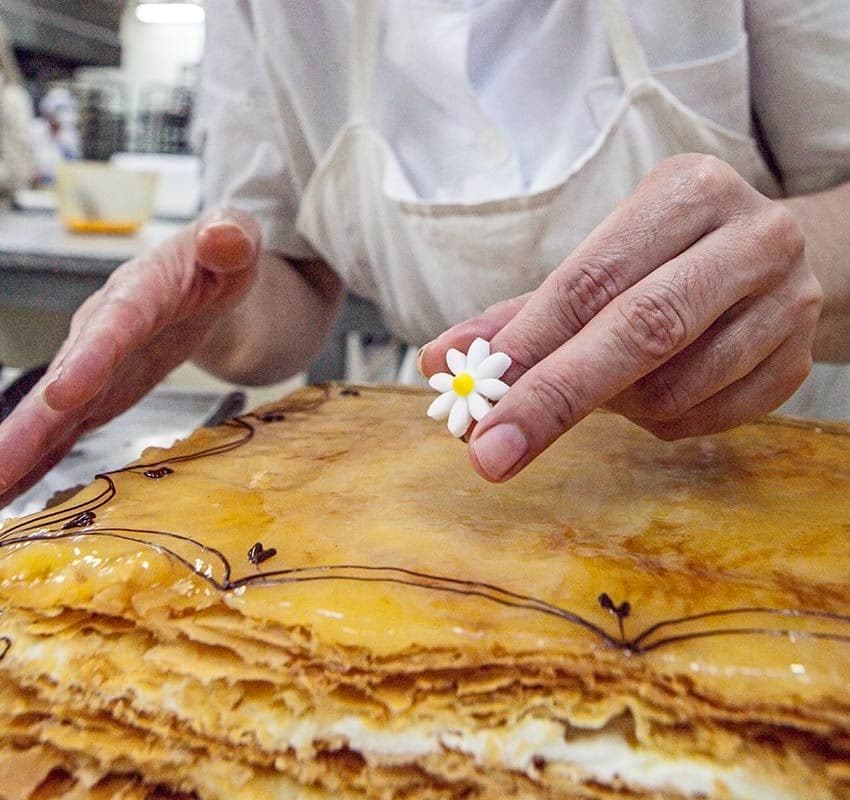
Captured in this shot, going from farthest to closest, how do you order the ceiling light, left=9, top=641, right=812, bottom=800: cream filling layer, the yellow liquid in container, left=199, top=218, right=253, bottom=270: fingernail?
the ceiling light < the yellow liquid in container < left=199, top=218, right=253, bottom=270: fingernail < left=9, top=641, right=812, bottom=800: cream filling layer

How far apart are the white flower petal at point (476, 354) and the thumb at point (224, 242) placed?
0.41 m

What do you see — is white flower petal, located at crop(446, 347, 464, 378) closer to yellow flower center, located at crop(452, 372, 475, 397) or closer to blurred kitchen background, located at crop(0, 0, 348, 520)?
yellow flower center, located at crop(452, 372, 475, 397)

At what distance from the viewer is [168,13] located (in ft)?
25.0

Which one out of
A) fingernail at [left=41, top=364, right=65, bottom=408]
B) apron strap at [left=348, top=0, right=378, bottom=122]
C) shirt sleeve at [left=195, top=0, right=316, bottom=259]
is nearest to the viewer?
Result: fingernail at [left=41, top=364, right=65, bottom=408]

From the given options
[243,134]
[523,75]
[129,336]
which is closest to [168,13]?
[243,134]

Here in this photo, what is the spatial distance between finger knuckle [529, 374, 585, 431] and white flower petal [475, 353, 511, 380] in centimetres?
5

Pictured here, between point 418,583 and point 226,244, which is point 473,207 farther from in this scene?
point 418,583

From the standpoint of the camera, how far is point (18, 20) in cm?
507

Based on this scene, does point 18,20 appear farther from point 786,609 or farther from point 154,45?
point 786,609

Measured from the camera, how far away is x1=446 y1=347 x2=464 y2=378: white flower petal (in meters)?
0.69

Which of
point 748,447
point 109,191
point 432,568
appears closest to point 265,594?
point 432,568

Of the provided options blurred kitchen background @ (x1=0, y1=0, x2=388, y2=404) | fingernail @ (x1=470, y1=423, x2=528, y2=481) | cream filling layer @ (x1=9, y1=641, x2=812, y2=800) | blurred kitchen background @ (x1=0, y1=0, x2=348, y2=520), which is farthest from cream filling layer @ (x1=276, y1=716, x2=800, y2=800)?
blurred kitchen background @ (x1=0, y1=0, x2=388, y2=404)

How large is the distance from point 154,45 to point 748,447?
27.6 ft

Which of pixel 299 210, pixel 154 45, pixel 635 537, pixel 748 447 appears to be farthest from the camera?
pixel 154 45
